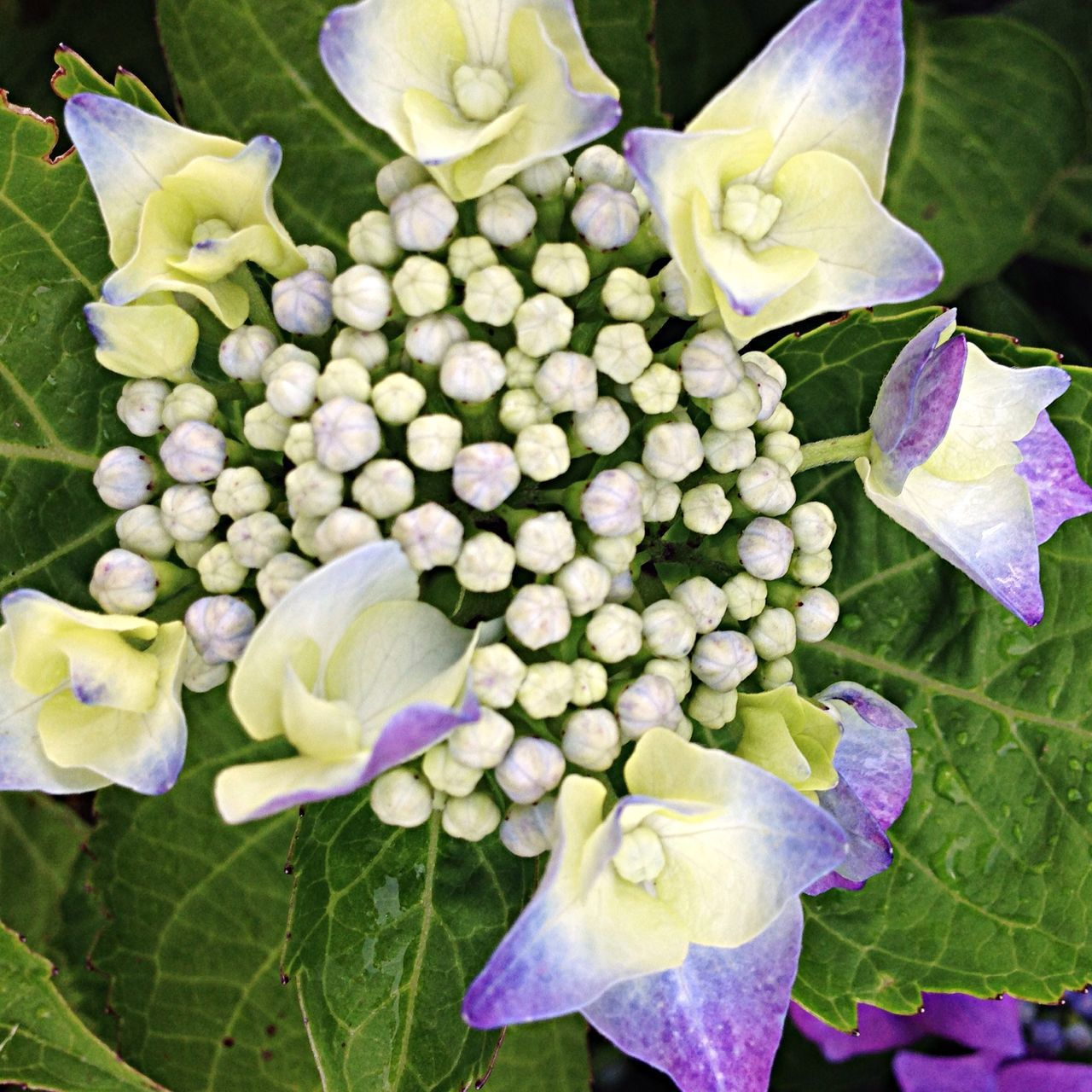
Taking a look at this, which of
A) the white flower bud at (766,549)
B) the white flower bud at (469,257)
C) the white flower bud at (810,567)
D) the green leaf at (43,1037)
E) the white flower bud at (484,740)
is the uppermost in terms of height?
the white flower bud at (469,257)

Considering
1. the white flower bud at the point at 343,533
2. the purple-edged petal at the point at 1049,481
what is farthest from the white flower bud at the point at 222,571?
the purple-edged petal at the point at 1049,481

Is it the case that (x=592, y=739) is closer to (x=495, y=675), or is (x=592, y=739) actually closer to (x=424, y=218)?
(x=495, y=675)

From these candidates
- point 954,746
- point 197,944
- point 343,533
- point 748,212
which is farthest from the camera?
point 197,944

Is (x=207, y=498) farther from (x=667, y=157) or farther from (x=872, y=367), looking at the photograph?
(x=872, y=367)

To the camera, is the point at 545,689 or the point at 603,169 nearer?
the point at 545,689

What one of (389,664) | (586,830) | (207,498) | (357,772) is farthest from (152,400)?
(586,830)

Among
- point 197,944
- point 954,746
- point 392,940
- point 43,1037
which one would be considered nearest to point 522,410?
point 392,940

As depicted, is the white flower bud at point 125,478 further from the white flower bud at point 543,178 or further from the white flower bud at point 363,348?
the white flower bud at point 543,178

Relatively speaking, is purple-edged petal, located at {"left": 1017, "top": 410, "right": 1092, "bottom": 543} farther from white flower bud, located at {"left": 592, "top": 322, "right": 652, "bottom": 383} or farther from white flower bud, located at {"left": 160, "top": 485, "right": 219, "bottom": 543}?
white flower bud, located at {"left": 160, "top": 485, "right": 219, "bottom": 543}
